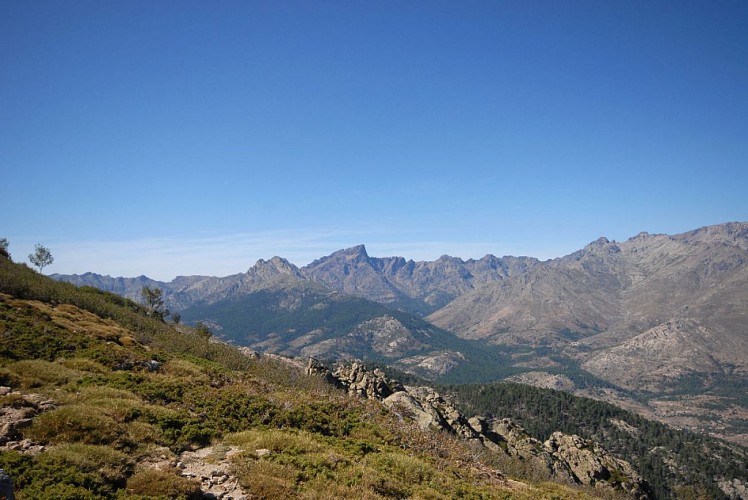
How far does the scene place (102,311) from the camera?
6850 cm

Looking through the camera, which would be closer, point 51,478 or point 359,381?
point 51,478

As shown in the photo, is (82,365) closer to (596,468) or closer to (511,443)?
(511,443)

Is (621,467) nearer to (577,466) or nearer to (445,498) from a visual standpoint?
(577,466)

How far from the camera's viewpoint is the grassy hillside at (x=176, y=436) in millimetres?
17953

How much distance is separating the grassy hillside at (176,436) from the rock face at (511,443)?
2853 cm

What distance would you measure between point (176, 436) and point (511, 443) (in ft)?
278

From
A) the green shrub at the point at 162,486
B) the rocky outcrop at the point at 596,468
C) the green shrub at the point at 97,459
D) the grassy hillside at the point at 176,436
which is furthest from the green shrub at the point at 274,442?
the rocky outcrop at the point at 596,468

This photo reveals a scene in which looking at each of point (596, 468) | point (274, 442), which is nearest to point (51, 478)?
point (274, 442)

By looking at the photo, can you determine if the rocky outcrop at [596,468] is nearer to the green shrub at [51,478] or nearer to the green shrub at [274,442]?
the green shrub at [274,442]

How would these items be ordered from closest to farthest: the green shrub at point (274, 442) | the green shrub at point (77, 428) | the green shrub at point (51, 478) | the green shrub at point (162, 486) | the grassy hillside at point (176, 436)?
1. the green shrub at point (51, 478)
2. the green shrub at point (162, 486)
3. the grassy hillside at point (176, 436)
4. the green shrub at point (77, 428)
5. the green shrub at point (274, 442)

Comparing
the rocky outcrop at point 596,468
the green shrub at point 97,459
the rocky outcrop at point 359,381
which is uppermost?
the green shrub at point 97,459

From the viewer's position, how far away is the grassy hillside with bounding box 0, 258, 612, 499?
17953 mm

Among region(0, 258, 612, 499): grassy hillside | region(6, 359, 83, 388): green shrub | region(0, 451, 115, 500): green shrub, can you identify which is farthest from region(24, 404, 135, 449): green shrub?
region(6, 359, 83, 388): green shrub

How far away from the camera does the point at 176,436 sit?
25.0 metres
